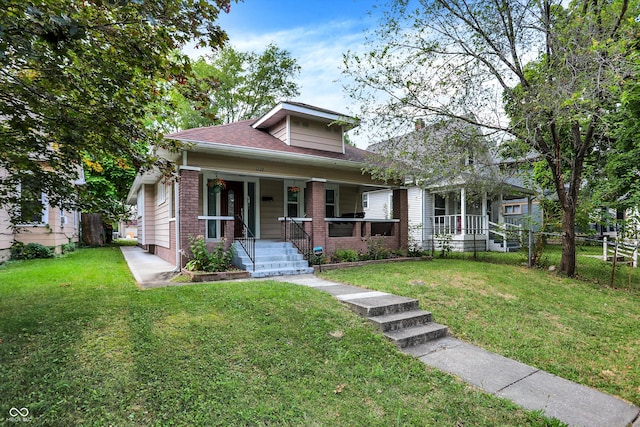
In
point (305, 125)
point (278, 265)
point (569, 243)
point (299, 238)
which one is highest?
point (305, 125)

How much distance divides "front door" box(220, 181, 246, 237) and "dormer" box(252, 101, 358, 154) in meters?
2.14

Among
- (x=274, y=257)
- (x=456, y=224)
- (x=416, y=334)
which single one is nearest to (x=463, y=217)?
(x=456, y=224)

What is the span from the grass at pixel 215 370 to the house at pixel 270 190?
351cm

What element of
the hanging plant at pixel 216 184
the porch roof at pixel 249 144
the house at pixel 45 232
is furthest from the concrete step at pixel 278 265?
the house at pixel 45 232

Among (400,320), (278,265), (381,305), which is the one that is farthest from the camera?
(278,265)

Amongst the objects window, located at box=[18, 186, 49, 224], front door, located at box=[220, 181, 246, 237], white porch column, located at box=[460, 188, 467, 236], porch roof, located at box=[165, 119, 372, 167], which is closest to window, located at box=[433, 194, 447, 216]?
white porch column, located at box=[460, 188, 467, 236]

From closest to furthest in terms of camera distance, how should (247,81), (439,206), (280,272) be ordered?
(280,272) → (439,206) → (247,81)

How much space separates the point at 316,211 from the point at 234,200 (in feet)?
8.86

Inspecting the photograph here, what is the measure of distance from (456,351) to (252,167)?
21.8 ft

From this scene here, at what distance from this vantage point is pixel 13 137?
12.9ft

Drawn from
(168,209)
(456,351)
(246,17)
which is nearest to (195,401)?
(456,351)

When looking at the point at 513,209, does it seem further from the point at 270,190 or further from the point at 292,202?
the point at 270,190

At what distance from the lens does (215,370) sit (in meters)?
3.18

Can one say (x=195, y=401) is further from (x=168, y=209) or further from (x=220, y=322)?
(x=168, y=209)
